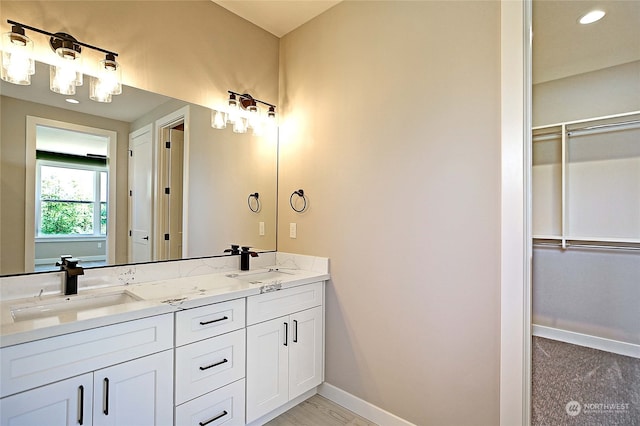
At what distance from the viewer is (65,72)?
1586 millimetres

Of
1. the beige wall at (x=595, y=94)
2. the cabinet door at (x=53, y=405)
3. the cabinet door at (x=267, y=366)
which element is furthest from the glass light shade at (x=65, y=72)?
the beige wall at (x=595, y=94)

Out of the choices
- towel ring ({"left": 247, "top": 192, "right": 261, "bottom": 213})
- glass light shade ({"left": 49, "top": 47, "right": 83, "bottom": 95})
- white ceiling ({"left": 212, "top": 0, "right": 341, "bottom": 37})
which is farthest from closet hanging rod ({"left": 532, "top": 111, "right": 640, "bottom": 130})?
glass light shade ({"left": 49, "top": 47, "right": 83, "bottom": 95})

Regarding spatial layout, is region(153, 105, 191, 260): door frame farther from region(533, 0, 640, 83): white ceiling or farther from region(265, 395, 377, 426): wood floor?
region(533, 0, 640, 83): white ceiling

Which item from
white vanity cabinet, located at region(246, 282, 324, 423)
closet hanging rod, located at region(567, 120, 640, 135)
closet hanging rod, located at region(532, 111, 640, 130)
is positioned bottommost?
white vanity cabinet, located at region(246, 282, 324, 423)

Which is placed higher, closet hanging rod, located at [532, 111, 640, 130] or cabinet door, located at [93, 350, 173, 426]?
closet hanging rod, located at [532, 111, 640, 130]

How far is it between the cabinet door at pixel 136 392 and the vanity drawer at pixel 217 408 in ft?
Answer: 0.26

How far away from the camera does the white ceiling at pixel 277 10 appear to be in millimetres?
2254

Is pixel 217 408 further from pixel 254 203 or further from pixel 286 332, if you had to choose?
pixel 254 203

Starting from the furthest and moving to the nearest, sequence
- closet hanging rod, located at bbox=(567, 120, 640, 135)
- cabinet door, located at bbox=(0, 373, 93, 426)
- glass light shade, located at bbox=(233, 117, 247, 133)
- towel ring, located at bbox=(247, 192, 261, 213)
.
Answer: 1. towel ring, located at bbox=(247, 192, 261, 213)
2. glass light shade, located at bbox=(233, 117, 247, 133)
3. closet hanging rod, located at bbox=(567, 120, 640, 135)
4. cabinet door, located at bbox=(0, 373, 93, 426)

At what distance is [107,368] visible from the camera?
A: 1268mm

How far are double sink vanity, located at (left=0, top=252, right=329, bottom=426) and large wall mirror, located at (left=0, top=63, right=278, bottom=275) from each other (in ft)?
0.51

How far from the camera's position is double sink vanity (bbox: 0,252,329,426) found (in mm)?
1141

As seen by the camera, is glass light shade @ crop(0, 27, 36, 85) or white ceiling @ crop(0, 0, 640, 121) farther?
glass light shade @ crop(0, 27, 36, 85)

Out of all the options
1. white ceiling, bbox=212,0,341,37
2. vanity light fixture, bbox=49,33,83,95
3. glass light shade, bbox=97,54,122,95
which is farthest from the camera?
white ceiling, bbox=212,0,341,37
